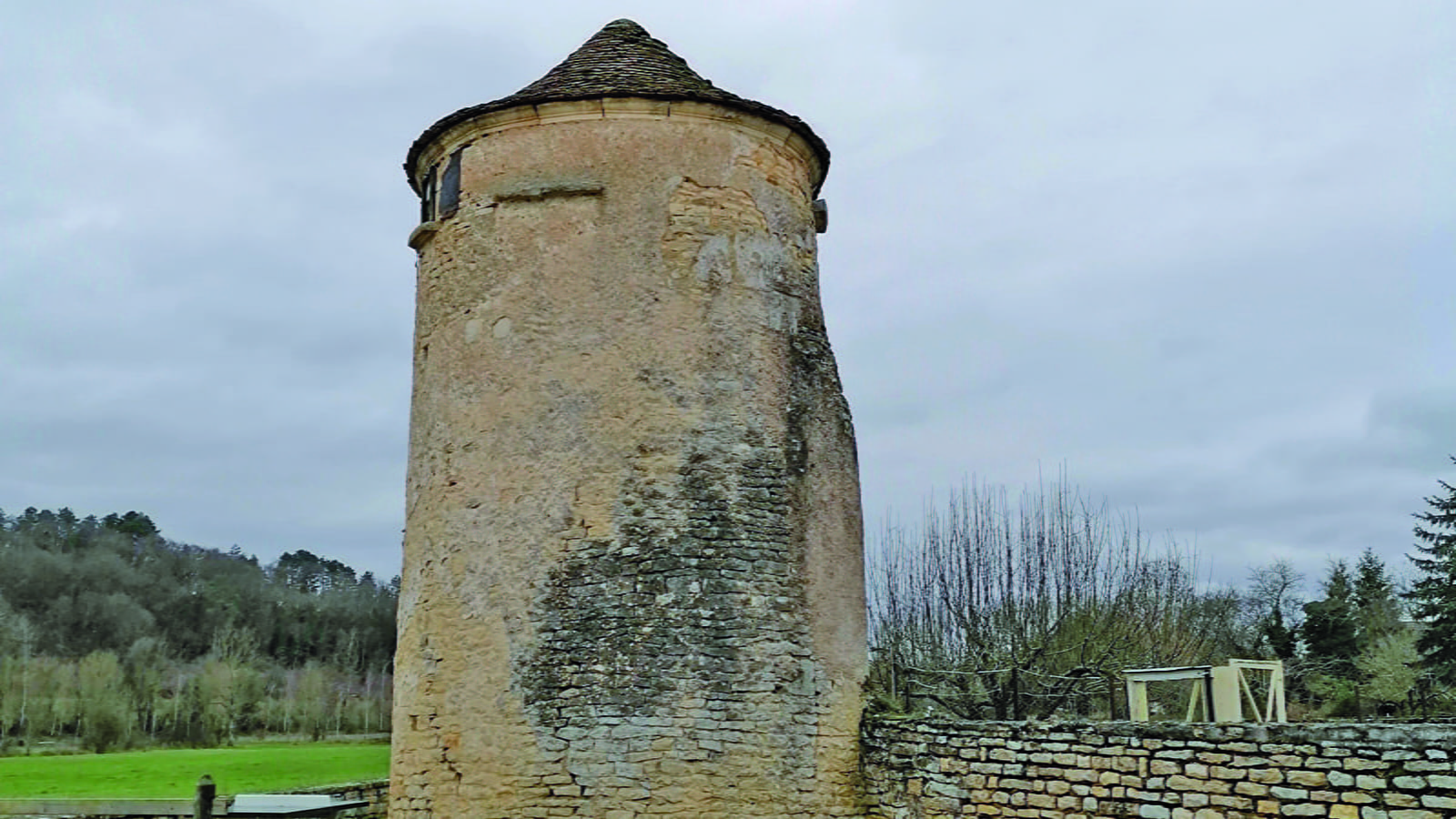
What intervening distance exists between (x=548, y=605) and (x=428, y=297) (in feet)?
12.0

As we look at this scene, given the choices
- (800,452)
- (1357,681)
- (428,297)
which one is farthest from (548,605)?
(1357,681)

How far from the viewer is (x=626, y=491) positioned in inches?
411

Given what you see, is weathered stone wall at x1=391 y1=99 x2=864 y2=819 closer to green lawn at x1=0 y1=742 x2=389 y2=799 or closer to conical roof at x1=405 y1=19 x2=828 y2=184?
conical roof at x1=405 y1=19 x2=828 y2=184

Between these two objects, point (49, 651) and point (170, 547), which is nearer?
point (49, 651)

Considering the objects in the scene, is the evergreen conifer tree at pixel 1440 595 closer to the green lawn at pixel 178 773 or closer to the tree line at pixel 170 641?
the green lawn at pixel 178 773

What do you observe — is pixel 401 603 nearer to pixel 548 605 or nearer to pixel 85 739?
pixel 548 605

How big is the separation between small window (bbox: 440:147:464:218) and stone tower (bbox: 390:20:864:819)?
1.9 inches

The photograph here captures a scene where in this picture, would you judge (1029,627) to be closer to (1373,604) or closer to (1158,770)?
(1158,770)

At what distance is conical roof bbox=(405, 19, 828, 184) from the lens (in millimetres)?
11391

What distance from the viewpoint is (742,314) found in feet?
36.4

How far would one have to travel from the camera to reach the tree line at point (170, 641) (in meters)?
53.6

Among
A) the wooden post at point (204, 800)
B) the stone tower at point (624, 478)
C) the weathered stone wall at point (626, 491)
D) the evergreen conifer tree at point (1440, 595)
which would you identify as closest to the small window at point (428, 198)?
the stone tower at point (624, 478)

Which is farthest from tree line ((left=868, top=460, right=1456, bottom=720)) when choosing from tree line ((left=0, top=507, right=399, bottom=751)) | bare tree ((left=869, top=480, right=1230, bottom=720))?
tree line ((left=0, top=507, right=399, bottom=751))

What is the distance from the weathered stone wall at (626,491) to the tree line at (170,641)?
4387 cm
